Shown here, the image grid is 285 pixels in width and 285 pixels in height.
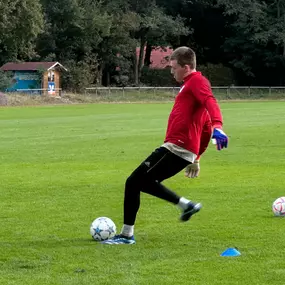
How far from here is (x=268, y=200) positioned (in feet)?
36.2

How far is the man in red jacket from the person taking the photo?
7.70 m

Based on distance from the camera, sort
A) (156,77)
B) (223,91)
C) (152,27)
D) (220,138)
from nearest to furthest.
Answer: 1. (220,138)
2. (152,27)
3. (223,91)
4. (156,77)

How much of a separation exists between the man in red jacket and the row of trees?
5390 centimetres

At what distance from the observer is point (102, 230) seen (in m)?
8.05

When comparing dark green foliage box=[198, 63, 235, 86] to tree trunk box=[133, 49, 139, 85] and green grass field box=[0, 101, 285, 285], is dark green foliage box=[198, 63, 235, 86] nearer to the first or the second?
tree trunk box=[133, 49, 139, 85]

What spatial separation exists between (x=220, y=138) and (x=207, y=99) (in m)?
0.47

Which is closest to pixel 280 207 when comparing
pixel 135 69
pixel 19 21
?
pixel 19 21

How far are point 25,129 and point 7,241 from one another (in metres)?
21.2

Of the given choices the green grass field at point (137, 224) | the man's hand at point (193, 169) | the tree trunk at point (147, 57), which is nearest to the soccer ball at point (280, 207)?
the green grass field at point (137, 224)

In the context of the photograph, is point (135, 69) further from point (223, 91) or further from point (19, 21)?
point (19, 21)

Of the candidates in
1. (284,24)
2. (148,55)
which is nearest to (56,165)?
(284,24)

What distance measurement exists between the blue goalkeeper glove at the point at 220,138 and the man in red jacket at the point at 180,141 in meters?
0.39

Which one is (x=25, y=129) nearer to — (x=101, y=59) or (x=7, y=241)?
(x=7, y=241)

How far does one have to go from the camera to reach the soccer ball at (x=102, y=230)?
8.06 meters
